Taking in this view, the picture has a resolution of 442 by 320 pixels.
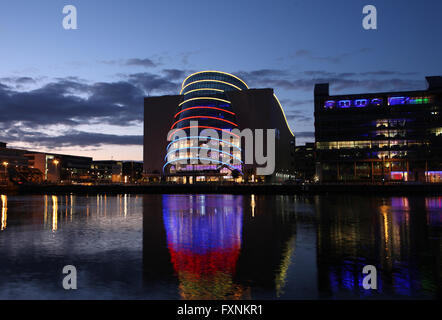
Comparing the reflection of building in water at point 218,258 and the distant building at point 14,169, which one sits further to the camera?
the distant building at point 14,169

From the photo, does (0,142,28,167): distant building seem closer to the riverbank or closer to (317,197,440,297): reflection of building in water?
the riverbank

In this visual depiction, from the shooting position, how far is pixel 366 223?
28.8m

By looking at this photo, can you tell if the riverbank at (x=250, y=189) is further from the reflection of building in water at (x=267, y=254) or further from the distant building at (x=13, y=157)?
the distant building at (x=13, y=157)

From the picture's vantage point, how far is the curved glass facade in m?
127

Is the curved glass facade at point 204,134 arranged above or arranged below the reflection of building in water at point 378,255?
above

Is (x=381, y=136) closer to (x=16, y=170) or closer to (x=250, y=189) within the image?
(x=250, y=189)

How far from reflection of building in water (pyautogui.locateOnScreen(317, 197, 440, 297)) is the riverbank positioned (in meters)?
53.4

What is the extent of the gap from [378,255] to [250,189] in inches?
2764

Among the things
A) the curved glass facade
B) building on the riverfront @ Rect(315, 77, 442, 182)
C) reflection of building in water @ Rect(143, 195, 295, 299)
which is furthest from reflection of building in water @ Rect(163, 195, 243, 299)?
the curved glass facade

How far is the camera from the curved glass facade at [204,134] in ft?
417

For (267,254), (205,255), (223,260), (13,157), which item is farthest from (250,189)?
(13,157)

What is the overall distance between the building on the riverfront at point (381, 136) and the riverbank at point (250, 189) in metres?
29.8

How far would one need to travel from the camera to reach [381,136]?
11200 cm

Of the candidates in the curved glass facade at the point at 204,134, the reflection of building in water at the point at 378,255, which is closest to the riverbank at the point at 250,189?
the curved glass facade at the point at 204,134
